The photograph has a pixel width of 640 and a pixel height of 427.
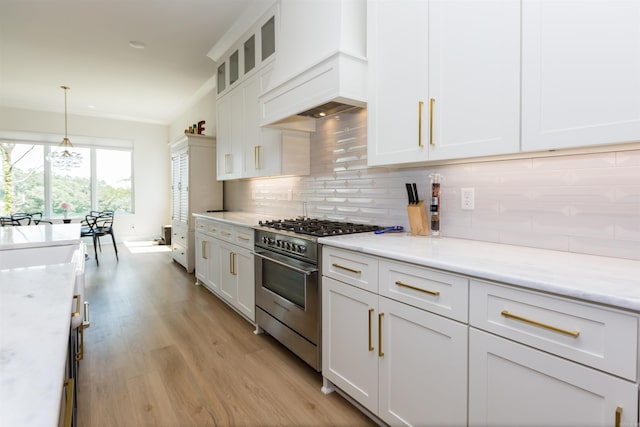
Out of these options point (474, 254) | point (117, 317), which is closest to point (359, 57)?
point (474, 254)

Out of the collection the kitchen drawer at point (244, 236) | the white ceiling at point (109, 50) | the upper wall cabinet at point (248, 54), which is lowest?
the kitchen drawer at point (244, 236)

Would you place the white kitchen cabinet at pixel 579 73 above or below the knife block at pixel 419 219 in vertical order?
above

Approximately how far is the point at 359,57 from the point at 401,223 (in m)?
1.06

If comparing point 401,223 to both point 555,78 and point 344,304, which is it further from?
point 555,78

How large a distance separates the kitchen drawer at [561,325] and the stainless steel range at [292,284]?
38.7 inches

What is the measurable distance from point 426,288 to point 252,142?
103 inches

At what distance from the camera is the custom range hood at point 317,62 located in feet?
6.61

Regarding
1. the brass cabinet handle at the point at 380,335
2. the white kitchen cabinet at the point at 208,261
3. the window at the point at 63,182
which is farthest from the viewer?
the window at the point at 63,182

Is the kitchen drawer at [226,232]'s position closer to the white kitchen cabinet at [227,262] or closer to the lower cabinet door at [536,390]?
the white kitchen cabinet at [227,262]

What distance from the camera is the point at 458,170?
6.34 ft

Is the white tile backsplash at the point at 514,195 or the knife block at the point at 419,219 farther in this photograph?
the knife block at the point at 419,219

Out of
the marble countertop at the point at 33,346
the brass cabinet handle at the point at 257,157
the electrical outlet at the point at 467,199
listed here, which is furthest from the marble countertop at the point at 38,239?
the electrical outlet at the point at 467,199

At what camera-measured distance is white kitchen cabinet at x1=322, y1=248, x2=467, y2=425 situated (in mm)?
1317

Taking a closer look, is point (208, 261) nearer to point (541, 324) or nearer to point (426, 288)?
point (426, 288)
